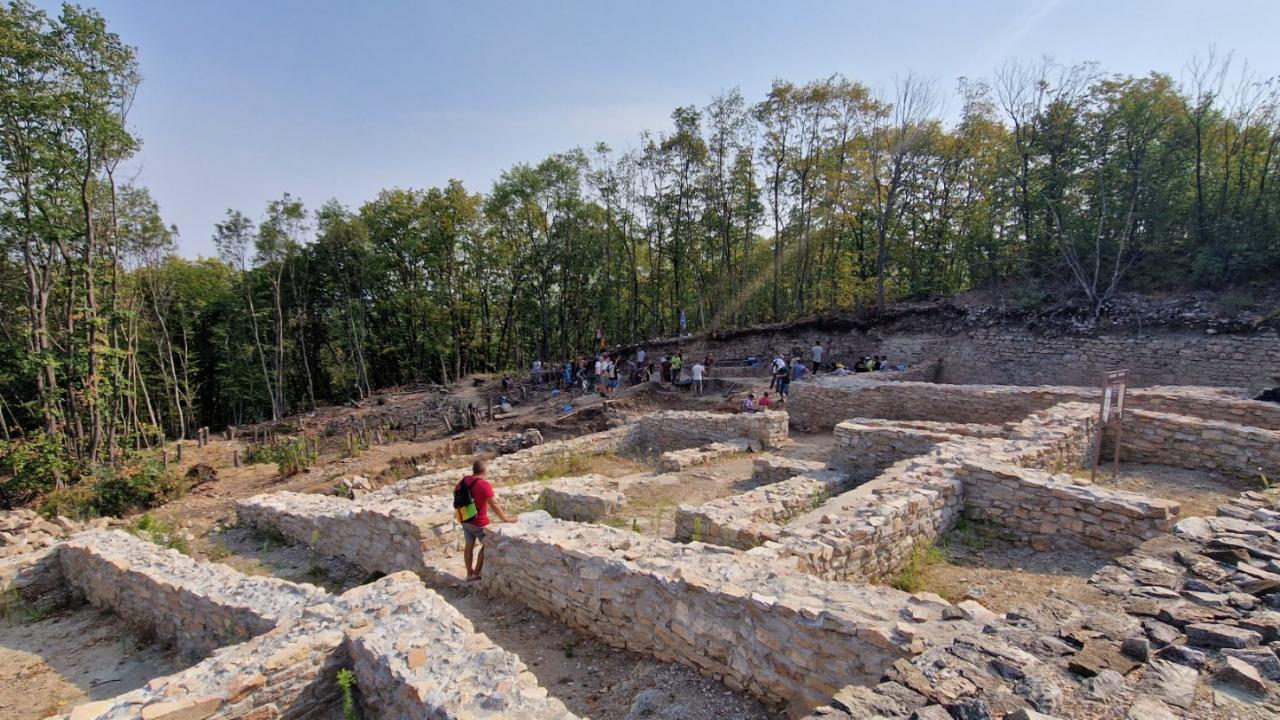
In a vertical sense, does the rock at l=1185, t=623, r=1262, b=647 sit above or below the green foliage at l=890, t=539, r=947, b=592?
above

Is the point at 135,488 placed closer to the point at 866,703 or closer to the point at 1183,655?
the point at 866,703

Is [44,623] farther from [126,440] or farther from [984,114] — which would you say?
[984,114]

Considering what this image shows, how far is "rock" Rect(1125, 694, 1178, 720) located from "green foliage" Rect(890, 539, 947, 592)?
3.51 m

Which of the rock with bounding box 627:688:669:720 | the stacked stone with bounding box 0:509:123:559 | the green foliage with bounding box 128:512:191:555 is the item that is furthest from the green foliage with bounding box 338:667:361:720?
the stacked stone with bounding box 0:509:123:559

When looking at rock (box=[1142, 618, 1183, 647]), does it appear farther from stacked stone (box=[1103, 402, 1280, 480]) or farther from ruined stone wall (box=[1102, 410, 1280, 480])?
stacked stone (box=[1103, 402, 1280, 480])

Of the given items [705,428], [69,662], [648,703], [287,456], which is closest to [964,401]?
[705,428]

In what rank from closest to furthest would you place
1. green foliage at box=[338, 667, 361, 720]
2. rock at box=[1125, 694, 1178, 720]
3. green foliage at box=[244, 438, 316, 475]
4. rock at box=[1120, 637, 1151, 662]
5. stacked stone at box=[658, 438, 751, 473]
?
rock at box=[1125, 694, 1178, 720] → rock at box=[1120, 637, 1151, 662] → green foliage at box=[338, 667, 361, 720] → stacked stone at box=[658, 438, 751, 473] → green foliage at box=[244, 438, 316, 475]

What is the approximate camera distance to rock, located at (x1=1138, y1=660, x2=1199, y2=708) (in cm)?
249

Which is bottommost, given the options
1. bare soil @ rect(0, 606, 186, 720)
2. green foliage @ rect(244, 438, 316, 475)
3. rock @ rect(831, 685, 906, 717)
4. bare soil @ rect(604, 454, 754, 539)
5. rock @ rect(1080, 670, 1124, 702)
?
bare soil @ rect(0, 606, 186, 720)

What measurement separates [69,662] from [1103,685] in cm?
1068

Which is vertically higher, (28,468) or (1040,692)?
(1040,692)

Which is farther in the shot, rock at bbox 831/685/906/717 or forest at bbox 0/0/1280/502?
forest at bbox 0/0/1280/502

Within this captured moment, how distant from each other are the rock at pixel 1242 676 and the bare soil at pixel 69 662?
937cm

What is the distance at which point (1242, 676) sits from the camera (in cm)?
254
